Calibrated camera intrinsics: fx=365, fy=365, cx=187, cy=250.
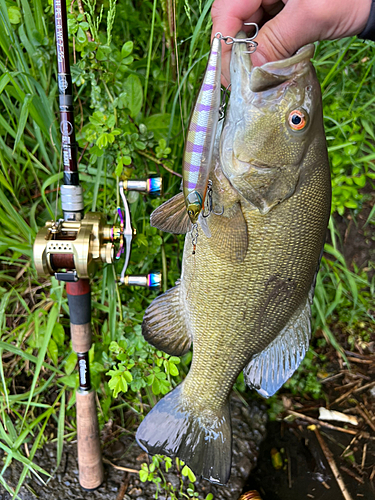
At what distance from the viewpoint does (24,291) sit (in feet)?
7.37

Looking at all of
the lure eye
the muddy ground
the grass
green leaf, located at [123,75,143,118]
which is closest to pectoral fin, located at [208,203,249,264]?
the lure eye

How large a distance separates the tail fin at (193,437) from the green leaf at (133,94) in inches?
56.6

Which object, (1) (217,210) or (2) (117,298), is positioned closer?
(1) (217,210)

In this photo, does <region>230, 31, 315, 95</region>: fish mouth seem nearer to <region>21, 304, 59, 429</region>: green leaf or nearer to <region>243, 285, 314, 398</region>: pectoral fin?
<region>243, 285, 314, 398</region>: pectoral fin

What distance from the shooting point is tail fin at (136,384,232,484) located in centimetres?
160

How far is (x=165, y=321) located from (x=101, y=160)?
0.89 meters

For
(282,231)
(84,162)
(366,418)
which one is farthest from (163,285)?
(366,418)

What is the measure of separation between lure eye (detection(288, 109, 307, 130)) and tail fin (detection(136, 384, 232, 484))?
118 centimetres

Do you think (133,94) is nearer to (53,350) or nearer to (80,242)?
(80,242)

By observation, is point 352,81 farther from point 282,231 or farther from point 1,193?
point 1,193

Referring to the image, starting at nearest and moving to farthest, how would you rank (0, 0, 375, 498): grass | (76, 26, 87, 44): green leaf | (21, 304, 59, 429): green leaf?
(76, 26, 87, 44): green leaf
(0, 0, 375, 498): grass
(21, 304, 59, 429): green leaf

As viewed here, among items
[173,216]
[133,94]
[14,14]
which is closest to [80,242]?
[173,216]

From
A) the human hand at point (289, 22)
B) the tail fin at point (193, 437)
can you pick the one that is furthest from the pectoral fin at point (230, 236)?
the tail fin at point (193, 437)

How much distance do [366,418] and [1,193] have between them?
272 centimetres
